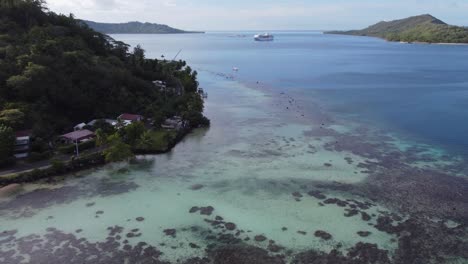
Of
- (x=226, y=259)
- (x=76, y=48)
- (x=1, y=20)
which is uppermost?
(x=1, y=20)

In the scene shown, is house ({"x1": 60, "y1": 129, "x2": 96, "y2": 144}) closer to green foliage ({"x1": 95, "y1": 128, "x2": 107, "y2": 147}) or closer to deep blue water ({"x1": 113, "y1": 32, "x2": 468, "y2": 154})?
green foliage ({"x1": 95, "y1": 128, "x2": 107, "y2": 147})

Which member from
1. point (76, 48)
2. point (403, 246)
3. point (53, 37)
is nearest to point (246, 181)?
point (403, 246)

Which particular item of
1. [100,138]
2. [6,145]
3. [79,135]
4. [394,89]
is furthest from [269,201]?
[394,89]

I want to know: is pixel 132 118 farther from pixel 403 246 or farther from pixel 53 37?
pixel 403 246

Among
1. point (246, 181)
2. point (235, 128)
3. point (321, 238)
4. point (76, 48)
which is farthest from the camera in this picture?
point (76, 48)

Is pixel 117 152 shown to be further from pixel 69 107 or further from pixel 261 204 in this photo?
pixel 69 107

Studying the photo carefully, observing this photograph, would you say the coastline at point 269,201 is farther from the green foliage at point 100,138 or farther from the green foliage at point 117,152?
the green foliage at point 100,138

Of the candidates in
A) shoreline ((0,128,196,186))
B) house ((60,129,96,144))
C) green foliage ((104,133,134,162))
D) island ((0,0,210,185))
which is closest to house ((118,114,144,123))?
island ((0,0,210,185))

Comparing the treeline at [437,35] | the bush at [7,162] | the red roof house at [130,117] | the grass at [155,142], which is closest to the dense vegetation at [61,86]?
the bush at [7,162]
